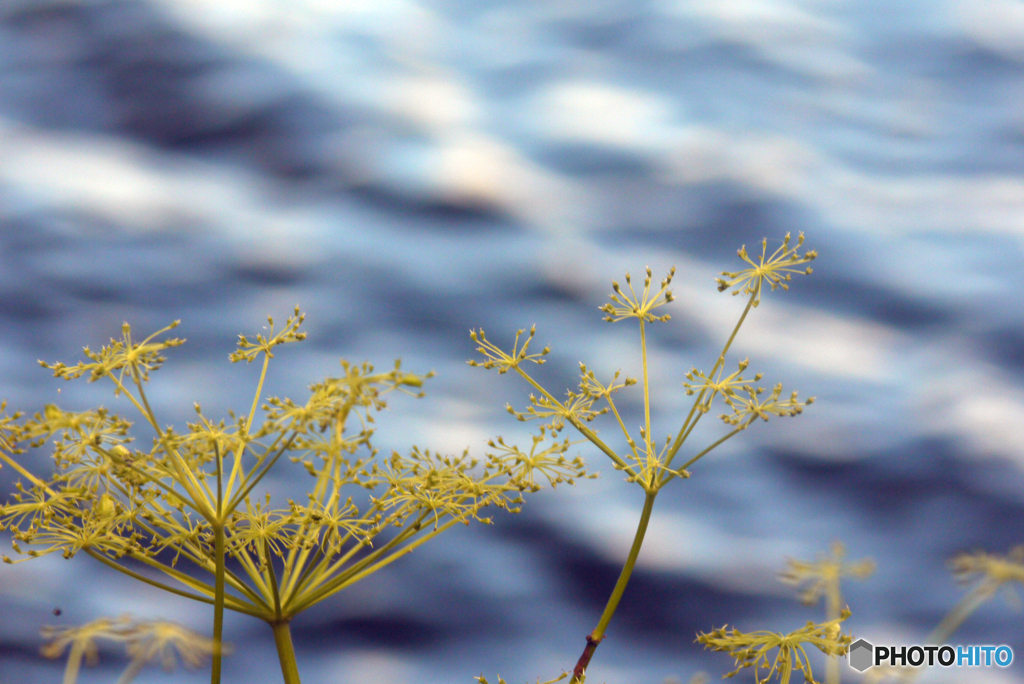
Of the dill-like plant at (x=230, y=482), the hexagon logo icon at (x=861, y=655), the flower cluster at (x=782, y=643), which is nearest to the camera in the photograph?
the dill-like plant at (x=230, y=482)

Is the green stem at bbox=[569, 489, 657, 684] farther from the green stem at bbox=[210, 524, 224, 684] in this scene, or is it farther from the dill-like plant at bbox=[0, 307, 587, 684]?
the green stem at bbox=[210, 524, 224, 684]

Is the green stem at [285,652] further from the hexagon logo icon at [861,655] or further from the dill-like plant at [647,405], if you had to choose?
the hexagon logo icon at [861,655]

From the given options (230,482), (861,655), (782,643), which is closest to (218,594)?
(230,482)

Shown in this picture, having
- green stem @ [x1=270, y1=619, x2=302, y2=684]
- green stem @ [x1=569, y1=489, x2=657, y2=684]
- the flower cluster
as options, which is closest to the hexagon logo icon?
the flower cluster

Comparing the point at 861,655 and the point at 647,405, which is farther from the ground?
the point at 647,405

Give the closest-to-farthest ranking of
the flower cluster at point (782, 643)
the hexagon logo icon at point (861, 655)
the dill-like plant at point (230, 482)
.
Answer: the dill-like plant at point (230, 482) → the flower cluster at point (782, 643) → the hexagon logo icon at point (861, 655)

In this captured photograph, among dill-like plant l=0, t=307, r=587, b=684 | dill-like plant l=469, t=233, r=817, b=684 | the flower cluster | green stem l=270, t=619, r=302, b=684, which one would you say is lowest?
green stem l=270, t=619, r=302, b=684

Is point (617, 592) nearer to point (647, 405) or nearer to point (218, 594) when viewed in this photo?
point (647, 405)

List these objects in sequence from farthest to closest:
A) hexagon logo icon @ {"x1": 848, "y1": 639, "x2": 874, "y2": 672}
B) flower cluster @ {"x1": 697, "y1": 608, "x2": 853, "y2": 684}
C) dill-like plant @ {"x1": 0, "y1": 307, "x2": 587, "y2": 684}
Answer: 1. hexagon logo icon @ {"x1": 848, "y1": 639, "x2": 874, "y2": 672}
2. flower cluster @ {"x1": 697, "y1": 608, "x2": 853, "y2": 684}
3. dill-like plant @ {"x1": 0, "y1": 307, "x2": 587, "y2": 684}

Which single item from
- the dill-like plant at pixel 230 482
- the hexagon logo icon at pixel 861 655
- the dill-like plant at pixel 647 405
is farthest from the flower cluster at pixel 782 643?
the hexagon logo icon at pixel 861 655
